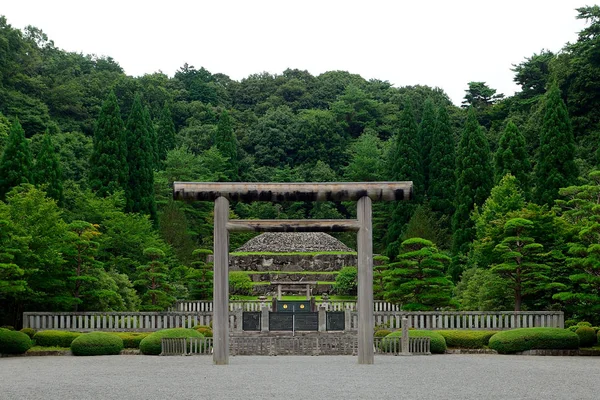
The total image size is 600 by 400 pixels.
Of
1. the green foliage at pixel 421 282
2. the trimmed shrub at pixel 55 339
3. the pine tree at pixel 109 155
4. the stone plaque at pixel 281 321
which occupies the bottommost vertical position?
the trimmed shrub at pixel 55 339

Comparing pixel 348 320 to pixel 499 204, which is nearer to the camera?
pixel 348 320

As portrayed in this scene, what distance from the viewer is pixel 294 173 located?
72938 millimetres

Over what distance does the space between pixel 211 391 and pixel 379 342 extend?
41.8ft

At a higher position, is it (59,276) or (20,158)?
(20,158)

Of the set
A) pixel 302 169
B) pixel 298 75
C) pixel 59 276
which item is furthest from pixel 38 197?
pixel 298 75

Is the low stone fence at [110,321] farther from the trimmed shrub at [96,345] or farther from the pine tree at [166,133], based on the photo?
the pine tree at [166,133]

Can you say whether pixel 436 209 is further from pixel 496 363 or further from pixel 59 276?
pixel 496 363

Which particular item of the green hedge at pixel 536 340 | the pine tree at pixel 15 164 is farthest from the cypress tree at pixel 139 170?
the green hedge at pixel 536 340

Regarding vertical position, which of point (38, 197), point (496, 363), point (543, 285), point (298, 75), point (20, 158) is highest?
point (298, 75)

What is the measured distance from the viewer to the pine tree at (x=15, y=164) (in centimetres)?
3728

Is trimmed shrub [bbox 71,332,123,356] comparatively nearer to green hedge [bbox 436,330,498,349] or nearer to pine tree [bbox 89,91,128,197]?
green hedge [bbox 436,330,498,349]

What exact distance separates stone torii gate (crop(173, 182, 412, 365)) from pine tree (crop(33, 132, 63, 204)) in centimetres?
2099

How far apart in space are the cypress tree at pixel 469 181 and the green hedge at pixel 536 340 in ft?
66.8

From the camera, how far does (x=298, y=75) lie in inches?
3871
